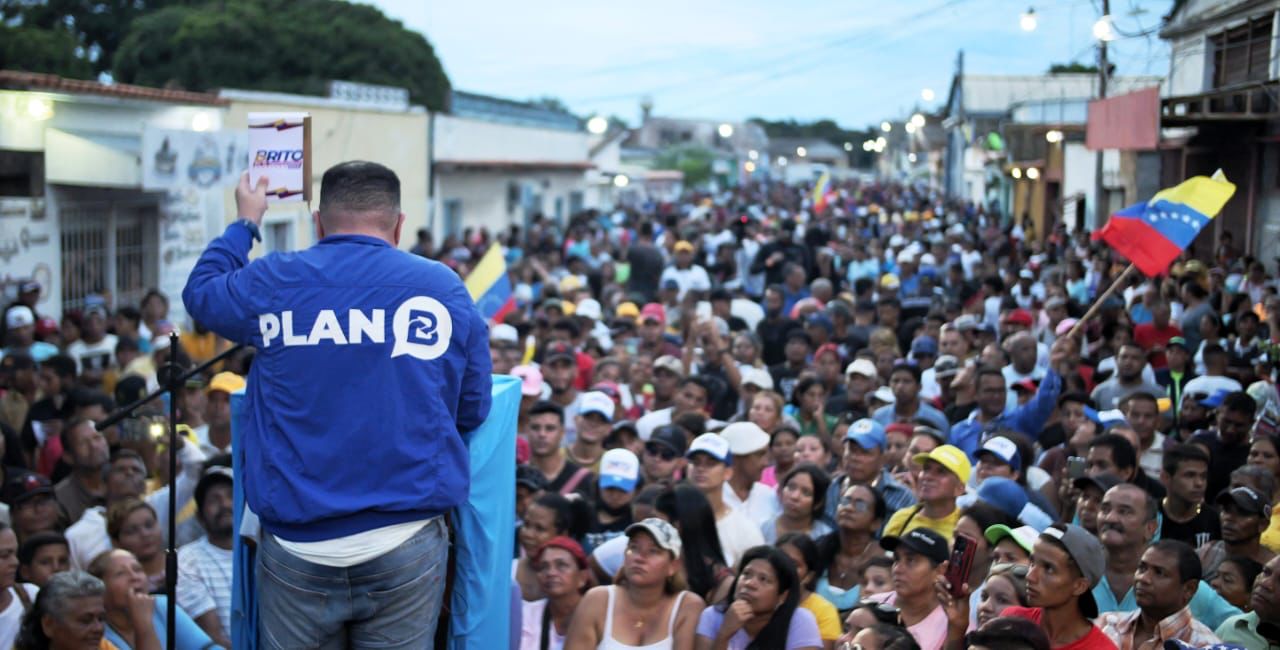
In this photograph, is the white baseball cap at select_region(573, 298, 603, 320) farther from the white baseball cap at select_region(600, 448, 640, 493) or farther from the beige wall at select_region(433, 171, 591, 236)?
the beige wall at select_region(433, 171, 591, 236)

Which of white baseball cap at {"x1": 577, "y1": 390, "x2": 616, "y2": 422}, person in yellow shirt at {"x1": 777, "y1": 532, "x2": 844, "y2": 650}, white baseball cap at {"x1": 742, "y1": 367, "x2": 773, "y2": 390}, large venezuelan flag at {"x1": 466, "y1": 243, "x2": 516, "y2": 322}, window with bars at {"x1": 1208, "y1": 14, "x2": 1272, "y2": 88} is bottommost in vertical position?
person in yellow shirt at {"x1": 777, "y1": 532, "x2": 844, "y2": 650}

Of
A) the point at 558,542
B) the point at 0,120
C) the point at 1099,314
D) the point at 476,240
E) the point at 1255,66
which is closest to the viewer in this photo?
the point at 558,542

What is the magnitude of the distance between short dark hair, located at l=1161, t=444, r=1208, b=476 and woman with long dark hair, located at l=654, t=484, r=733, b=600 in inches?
87.4

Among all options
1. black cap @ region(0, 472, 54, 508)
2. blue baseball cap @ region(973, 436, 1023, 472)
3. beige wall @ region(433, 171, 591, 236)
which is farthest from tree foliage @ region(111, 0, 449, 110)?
blue baseball cap @ region(973, 436, 1023, 472)

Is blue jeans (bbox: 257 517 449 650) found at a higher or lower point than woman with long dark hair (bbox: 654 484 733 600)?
higher

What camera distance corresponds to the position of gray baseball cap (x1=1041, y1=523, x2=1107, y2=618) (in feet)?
17.3

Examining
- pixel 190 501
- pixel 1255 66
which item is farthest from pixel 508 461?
pixel 1255 66

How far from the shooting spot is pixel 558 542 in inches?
249

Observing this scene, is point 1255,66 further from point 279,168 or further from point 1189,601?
point 279,168

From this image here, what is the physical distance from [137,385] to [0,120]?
6.58 meters

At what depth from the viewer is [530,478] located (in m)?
7.80

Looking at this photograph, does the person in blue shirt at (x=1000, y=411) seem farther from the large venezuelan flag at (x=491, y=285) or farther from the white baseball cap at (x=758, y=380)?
the large venezuelan flag at (x=491, y=285)

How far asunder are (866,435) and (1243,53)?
13.8 meters

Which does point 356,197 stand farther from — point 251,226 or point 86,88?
point 86,88
